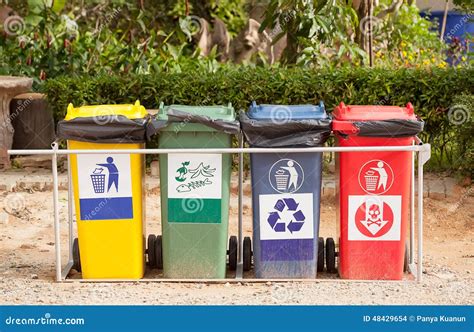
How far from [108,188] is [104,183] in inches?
1.7

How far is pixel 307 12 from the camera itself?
10742 mm

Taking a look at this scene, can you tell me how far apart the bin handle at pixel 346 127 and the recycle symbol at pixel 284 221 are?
1.89 ft

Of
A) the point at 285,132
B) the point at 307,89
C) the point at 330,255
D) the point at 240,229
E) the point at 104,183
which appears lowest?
the point at 330,255

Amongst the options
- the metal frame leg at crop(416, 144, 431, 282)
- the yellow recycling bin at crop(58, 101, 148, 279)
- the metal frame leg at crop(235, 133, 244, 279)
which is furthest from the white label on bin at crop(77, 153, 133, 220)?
the metal frame leg at crop(416, 144, 431, 282)

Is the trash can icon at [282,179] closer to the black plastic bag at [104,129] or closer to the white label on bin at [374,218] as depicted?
the white label on bin at [374,218]

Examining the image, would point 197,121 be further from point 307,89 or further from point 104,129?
point 307,89

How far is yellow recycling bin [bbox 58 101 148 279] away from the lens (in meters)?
6.63

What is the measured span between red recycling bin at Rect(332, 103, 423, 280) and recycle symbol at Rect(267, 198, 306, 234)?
1.04 ft


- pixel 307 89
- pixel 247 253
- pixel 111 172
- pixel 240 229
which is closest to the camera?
pixel 111 172

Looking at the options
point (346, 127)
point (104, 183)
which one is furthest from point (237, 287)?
point (346, 127)

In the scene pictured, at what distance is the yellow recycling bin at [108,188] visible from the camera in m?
6.63

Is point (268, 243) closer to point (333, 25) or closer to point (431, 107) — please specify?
point (431, 107)

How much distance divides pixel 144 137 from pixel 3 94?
4.26m

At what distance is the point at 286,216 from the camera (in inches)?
262
